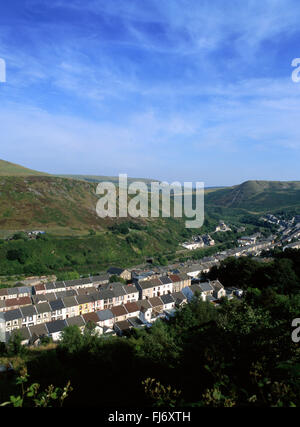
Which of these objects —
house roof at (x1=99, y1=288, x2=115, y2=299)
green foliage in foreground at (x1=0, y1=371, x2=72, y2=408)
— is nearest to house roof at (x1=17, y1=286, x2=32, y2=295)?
house roof at (x1=99, y1=288, x2=115, y2=299)

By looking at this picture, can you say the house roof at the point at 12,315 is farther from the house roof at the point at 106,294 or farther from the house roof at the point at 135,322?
the house roof at the point at 135,322

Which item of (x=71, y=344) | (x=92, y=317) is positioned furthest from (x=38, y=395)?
(x=92, y=317)

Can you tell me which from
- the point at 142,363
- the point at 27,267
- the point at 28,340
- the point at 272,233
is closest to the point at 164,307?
the point at 28,340

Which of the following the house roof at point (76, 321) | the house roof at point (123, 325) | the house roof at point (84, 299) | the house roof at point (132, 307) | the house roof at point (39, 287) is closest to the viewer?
the house roof at point (123, 325)

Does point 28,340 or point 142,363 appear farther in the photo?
point 28,340

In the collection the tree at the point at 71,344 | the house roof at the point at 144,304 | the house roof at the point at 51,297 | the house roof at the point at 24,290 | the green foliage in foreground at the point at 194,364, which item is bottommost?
the house roof at the point at 24,290

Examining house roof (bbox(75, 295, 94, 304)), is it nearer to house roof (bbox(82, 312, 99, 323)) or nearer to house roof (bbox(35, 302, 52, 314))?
house roof (bbox(35, 302, 52, 314))

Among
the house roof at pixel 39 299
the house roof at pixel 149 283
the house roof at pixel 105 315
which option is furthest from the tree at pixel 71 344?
the house roof at pixel 149 283

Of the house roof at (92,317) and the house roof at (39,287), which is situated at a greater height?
the house roof at (92,317)

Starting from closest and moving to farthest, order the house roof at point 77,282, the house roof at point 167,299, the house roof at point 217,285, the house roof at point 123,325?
the house roof at point 123,325 → the house roof at point 167,299 → the house roof at point 217,285 → the house roof at point 77,282

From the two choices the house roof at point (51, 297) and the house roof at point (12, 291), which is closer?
the house roof at point (51, 297)
